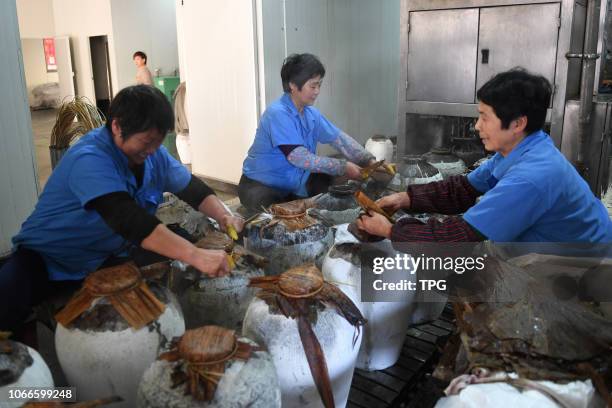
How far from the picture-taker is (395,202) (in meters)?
2.68

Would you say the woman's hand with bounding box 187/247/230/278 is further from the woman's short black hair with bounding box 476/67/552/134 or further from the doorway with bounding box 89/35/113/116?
the doorway with bounding box 89/35/113/116

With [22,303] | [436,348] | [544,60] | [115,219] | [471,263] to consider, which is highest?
[544,60]

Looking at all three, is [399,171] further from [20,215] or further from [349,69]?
[349,69]

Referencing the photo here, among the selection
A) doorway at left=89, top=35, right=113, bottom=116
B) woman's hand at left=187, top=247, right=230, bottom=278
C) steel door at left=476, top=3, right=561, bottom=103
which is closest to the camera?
woman's hand at left=187, top=247, right=230, bottom=278

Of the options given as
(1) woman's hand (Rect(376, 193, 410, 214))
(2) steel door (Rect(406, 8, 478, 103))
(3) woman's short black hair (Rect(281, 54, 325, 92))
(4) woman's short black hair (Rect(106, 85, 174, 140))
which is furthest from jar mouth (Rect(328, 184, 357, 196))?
(2) steel door (Rect(406, 8, 478, 103))

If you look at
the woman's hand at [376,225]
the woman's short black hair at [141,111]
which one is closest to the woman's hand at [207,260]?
the woman's short black hair at [141,111]

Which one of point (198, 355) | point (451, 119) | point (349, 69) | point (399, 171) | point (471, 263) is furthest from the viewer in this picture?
point (349, 69)

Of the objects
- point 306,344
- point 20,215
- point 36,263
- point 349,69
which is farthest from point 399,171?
point 349,69

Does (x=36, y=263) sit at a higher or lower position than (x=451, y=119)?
lower

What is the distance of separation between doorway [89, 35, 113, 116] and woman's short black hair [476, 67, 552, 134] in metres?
9.19

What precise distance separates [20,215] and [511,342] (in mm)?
3407

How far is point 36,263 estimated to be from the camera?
2.34 metres

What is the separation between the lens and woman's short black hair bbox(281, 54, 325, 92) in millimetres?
3582

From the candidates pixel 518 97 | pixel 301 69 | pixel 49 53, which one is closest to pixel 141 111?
pixel 518 97
